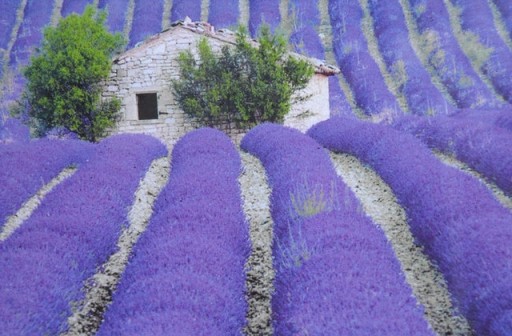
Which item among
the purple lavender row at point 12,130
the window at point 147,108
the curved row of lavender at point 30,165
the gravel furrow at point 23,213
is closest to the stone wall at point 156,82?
the purple lavender row at point 12,130

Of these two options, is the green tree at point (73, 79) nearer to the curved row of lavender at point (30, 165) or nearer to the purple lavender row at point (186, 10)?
the curved row of lavender at point (30, 165)

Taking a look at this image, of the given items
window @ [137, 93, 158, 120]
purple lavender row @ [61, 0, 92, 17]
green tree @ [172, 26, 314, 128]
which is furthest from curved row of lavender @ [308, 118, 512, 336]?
purple lavender row @ [61, 0, 92, 17]

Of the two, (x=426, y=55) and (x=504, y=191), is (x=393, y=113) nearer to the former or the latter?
(x=426, y=55)

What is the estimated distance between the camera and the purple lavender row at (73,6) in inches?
1097

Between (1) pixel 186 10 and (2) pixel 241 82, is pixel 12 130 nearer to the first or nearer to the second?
(2) pixel 241 82

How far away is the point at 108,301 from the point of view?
16.5ft

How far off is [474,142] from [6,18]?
2516cm

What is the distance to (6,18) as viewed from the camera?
2770 centimetres

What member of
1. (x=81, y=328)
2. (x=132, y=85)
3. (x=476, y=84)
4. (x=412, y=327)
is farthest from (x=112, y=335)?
(x=476, y=84)

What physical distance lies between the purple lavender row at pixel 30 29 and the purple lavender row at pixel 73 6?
0.64 m

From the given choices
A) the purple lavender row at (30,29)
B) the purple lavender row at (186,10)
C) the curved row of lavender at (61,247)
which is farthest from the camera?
the purple lavender row at (186,10)

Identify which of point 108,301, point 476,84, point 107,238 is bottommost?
point 108,301

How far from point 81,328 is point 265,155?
20.6 ft

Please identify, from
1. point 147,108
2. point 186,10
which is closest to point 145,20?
point 186,10
